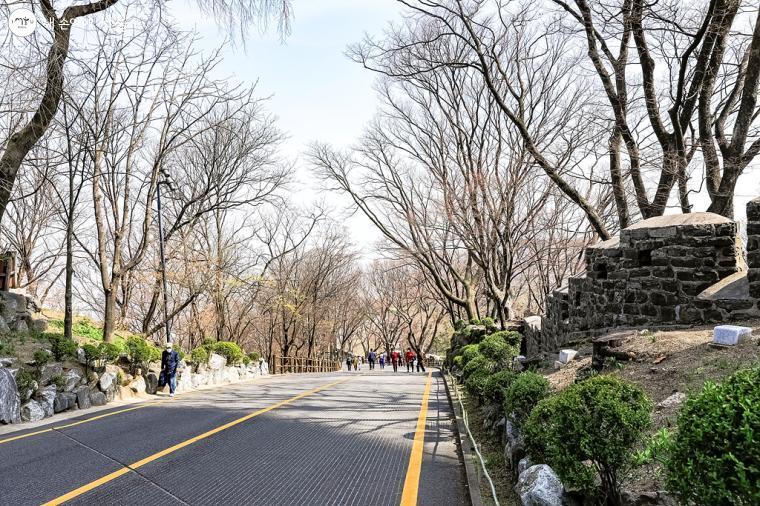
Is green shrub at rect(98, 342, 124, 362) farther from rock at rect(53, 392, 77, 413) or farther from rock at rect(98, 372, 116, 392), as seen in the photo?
rock at rect(53, 392, 77, 413)

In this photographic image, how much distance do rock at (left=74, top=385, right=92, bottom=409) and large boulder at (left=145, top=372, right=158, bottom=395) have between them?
2.96m

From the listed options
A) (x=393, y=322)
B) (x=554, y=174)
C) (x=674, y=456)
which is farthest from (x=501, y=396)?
(x=393, y=322)

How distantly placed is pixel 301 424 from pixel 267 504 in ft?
14.6

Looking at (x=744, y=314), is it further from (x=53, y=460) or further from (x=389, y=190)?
(x=389, y=190)

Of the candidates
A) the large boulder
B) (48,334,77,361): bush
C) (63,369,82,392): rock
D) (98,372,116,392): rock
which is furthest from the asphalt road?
the large boulder

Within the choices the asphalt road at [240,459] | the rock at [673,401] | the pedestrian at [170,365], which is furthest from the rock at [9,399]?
the rock at [673,401]

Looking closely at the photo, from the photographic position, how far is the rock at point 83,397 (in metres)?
12.1

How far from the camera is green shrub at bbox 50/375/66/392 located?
459 inches

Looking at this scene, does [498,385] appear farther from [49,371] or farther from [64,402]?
[49,371]

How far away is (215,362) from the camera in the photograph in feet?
66.8

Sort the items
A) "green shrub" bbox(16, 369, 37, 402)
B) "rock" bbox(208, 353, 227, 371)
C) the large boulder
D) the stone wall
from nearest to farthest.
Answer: the stone wall < "green shrub" bbox(16, 369, 37, 402) < the large boulder < "rock" bbox(208, 353, 227, 371)

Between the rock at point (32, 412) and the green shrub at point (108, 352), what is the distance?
275 cm

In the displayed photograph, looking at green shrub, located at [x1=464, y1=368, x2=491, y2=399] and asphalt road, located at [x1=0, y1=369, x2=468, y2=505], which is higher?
green shrub, located at [x1=464, y1=368, x2=491, y2=399]

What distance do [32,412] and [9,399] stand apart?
63 centimetres
